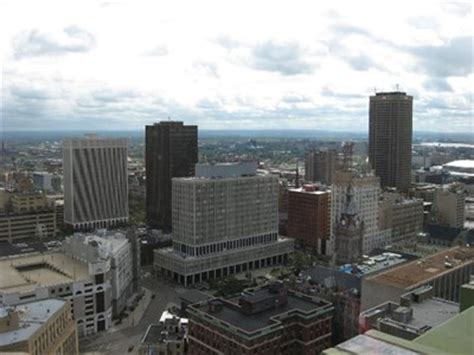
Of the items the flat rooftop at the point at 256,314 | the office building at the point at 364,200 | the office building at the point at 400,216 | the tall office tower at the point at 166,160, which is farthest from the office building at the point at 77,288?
the office building at the point at 400,216

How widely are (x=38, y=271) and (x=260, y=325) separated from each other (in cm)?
2432

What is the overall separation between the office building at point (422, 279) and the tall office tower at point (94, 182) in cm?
4990

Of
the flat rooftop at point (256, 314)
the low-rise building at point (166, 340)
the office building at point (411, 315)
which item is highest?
the office building at point (411, 315)

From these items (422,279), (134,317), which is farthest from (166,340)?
(422,279)

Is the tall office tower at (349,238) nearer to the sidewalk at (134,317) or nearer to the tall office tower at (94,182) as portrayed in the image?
the sidewalk at (134,317)

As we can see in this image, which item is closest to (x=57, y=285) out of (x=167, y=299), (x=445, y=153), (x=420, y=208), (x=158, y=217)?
(x=167, y=299)

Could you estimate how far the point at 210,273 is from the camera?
58562 mm

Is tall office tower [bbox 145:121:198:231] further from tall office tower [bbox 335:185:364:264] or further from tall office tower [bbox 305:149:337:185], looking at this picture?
tall office tower [bbox 305:149:337:185]

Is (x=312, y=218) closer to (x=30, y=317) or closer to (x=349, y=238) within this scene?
(x=349, y=238)

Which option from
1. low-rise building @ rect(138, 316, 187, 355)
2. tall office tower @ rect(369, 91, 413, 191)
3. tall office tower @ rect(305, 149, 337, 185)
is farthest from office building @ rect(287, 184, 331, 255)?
tall office tower @ rect(305, 149, 337, 185)

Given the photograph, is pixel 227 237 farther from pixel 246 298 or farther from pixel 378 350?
pixel 378 350

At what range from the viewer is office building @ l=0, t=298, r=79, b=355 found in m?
26.3

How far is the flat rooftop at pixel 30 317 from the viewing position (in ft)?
87.3

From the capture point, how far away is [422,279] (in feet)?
121
